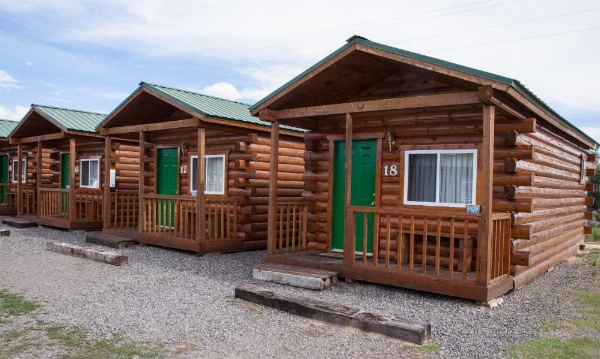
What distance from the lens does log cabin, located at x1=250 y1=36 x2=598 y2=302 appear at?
7.73m

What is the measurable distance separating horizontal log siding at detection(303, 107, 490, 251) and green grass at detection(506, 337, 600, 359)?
3.42 metres

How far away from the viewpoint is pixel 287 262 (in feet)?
32.3

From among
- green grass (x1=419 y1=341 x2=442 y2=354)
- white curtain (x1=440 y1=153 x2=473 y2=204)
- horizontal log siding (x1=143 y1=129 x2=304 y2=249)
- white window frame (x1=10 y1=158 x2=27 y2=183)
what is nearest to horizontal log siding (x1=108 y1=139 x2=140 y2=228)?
horizontal log siding (x1=143 y1=129 x2=304 y2=249)

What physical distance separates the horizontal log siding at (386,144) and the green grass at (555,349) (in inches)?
135

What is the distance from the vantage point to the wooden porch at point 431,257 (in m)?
7.52

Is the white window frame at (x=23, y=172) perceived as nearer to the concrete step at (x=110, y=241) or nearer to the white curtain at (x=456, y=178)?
the concrete step at (x=110, y=241)

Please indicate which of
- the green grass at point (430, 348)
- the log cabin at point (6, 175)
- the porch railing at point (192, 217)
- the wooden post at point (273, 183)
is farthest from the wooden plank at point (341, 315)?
the log cabin at point (6, 175)

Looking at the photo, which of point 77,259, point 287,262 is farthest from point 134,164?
point 287,262

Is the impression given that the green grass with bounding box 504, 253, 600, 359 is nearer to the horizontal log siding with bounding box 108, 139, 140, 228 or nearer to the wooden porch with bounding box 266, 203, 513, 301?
the wooden porch with bounding box 266, 203, 513, 301

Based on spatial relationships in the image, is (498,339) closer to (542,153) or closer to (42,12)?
(542,153)

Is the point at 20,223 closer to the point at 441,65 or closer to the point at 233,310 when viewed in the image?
the point at 233,310

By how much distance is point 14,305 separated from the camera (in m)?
7.04

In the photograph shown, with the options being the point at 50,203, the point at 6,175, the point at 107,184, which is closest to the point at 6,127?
the point at 6,175

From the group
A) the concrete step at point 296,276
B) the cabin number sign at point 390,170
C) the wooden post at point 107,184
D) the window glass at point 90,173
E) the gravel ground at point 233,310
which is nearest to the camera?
the gravel ground at point 233,310
